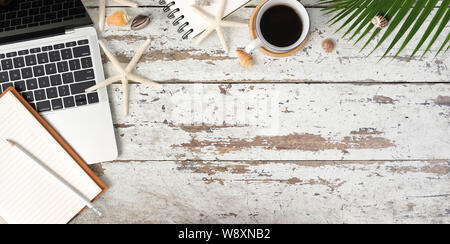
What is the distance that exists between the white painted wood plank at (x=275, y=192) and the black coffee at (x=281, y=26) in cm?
36

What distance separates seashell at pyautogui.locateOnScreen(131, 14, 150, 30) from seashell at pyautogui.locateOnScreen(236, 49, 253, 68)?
28 cm

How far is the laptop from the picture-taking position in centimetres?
92

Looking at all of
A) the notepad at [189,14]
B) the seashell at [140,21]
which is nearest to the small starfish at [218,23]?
the notepad at [189,14]

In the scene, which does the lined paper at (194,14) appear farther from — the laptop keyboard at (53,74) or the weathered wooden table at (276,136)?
the laptop keyboard at (53,74)

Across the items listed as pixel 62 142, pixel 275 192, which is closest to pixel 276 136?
pixel 275 192

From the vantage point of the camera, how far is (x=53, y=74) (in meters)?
0.92

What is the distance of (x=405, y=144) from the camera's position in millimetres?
961

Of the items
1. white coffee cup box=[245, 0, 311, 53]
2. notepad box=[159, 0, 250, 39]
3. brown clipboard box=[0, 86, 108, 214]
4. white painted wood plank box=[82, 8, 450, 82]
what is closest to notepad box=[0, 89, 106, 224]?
brown clipboard box=[0, 86, 108, 214]

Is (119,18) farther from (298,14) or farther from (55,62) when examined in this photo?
(298,14)

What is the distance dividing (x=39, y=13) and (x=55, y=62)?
0.15 meters

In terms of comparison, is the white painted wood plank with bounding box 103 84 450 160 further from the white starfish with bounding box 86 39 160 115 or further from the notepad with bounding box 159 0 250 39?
the notepad with bounding box 159 0 250 39
